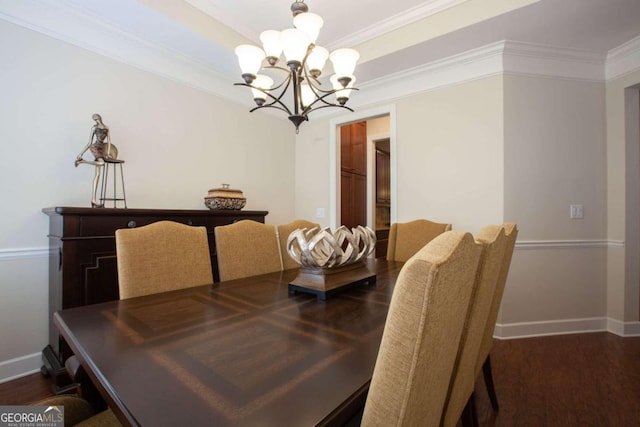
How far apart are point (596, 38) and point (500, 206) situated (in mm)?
1520

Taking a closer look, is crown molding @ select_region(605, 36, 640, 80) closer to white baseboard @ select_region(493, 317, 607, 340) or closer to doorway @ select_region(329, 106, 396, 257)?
doorway @ select_region(329, 106, 396, 257)

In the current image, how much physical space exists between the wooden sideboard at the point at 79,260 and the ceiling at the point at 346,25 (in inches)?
51.3

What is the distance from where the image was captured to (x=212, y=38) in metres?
2.36

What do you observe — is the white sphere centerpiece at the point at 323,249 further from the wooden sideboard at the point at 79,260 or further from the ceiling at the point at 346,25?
the ceiling at the point at 346,25

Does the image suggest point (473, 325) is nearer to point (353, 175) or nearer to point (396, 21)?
point (396, 21)

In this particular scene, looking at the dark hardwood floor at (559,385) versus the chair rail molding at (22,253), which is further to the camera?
the chair rail molding at (22,253)

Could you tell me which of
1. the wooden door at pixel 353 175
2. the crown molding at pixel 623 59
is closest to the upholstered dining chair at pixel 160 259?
the wooden door at pixel 353 175

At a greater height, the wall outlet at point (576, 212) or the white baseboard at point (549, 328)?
the wall outlet at point (576, 212)

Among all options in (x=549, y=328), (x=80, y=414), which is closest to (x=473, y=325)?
(x=80, y=414)

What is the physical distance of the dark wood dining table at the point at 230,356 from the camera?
A: 1.75ft

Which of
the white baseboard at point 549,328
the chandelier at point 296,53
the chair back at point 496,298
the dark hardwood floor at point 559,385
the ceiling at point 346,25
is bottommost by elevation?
the dark hardwood floor at point 559,385

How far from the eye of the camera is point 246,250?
5.86 feet

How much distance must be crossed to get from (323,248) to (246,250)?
0.63 m

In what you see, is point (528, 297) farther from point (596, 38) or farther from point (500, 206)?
point (596, 38)
